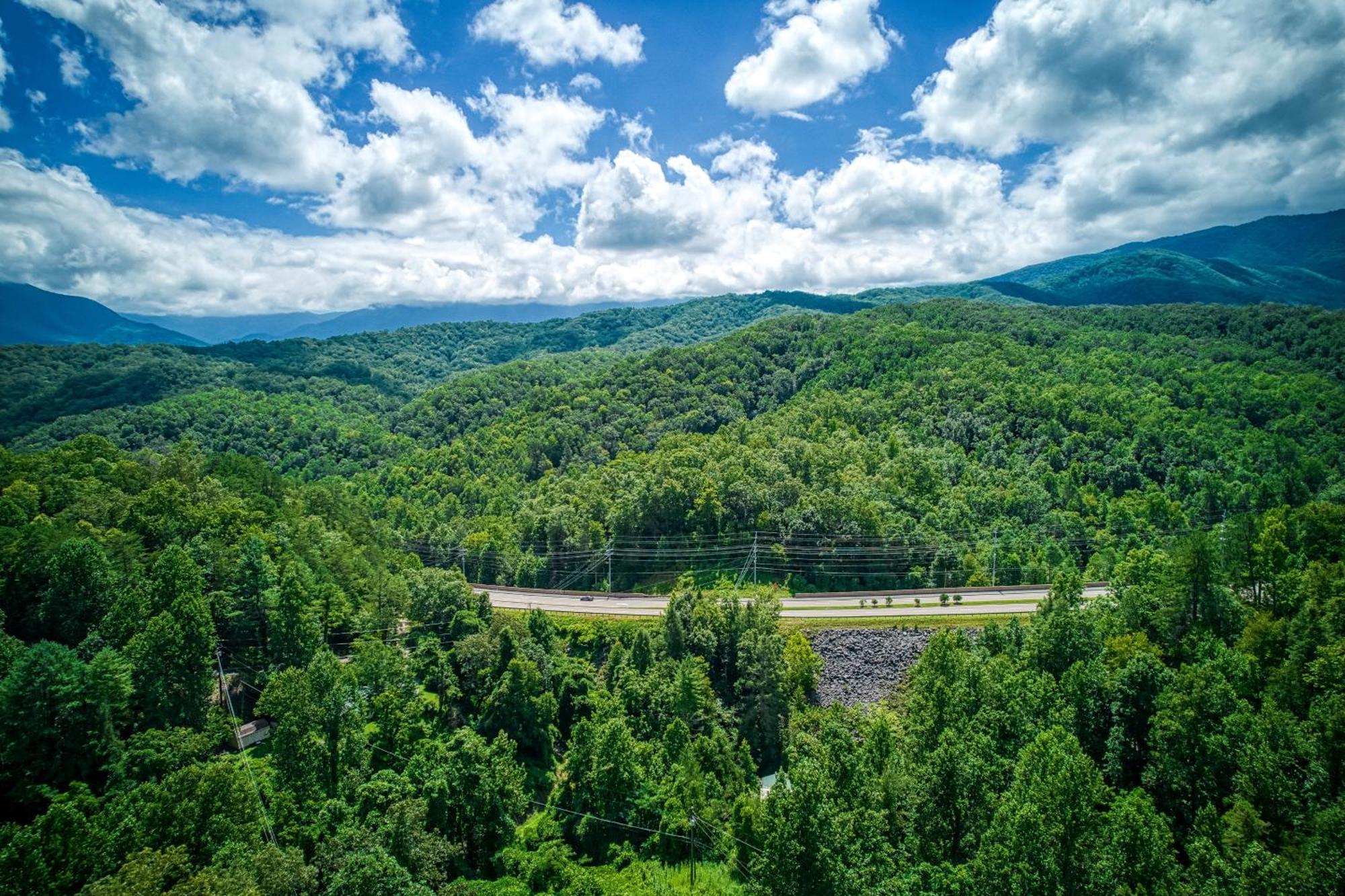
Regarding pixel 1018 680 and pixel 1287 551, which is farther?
pixel 1287 551

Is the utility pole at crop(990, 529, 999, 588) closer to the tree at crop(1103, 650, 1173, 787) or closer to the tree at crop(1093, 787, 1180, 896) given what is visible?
the tree at crop(1103, 650, 1173, 787)

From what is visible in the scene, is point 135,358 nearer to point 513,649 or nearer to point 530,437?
point 530,437

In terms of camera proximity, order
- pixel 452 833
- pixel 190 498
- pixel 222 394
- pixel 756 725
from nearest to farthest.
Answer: pixel 452 833 < pixel 756 725 < pixel 190 498 < pixel 222 394

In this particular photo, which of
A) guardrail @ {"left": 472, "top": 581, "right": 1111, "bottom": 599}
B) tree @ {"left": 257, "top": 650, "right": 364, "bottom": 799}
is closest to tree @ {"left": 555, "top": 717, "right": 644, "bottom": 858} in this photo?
tree @ {"left": 257, "top": 650, "right": 364, "bottom": 799}

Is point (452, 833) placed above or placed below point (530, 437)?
below

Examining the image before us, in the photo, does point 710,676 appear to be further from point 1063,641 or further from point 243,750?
point 243,750

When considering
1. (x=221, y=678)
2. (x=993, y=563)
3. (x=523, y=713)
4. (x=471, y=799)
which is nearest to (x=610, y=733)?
(x=471, y=799)

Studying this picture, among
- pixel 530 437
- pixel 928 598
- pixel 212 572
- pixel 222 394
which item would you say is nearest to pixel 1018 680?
pixel 928 598
